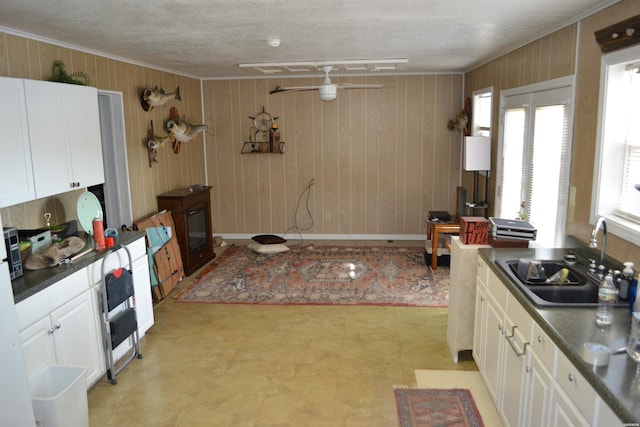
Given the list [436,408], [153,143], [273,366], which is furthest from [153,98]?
A: [436,408]

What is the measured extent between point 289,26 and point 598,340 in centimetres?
267

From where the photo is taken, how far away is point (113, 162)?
477 cm

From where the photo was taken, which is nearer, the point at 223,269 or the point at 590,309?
the point at 590,309

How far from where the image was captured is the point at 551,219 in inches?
146

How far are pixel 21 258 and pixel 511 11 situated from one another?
11.1ft

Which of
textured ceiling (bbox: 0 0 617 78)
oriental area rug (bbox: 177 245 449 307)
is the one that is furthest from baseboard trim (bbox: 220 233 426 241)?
textured ceiling (bbox: 0 0 617 78)

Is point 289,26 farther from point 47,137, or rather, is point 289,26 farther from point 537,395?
point 537,395

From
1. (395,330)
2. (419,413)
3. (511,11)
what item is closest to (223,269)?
(395,330)

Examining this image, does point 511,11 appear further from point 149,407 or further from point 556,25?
point 149,407

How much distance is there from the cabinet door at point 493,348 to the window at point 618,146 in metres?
0.79

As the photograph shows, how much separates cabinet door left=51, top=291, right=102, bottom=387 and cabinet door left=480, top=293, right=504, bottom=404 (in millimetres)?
2529

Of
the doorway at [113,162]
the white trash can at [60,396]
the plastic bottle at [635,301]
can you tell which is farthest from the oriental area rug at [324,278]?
the plastic bottle at [635,301]

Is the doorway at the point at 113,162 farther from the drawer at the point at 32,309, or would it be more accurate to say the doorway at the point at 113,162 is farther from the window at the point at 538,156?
the window at the point at 538,156

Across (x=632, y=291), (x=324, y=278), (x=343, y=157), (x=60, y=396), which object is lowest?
(x=324, y=278)
